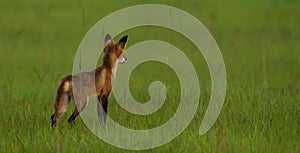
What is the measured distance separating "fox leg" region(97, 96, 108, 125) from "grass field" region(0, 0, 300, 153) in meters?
0.20

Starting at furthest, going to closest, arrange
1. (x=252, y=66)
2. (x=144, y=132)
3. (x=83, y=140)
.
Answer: (x=252, y=66)
(x=144, y=132)
(x=83, y=140)

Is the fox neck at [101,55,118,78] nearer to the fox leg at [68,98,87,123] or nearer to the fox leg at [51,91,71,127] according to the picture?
the fox leg at [68,98,87,123]

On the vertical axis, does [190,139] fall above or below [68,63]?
below

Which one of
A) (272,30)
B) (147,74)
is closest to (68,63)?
(147,74)

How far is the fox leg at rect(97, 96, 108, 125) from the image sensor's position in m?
7.75

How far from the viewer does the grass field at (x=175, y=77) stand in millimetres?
6930

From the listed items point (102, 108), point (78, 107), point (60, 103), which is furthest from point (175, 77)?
point (60, 103)

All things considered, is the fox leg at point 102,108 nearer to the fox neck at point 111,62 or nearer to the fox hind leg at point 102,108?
the fox hind leg at point 102,108

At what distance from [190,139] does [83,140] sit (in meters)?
1.00

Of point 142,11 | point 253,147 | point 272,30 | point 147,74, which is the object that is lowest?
point 253,147

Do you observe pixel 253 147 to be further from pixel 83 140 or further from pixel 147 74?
pixel 147 74

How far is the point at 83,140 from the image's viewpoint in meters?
6.70

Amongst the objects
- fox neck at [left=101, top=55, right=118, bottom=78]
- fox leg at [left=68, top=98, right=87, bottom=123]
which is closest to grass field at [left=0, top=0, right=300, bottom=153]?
fox leg at [left=68, top=98, right=87, bottom=123]

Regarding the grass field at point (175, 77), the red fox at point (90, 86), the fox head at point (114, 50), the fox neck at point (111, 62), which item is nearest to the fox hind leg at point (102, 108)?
the red fox at point (90, 86)
